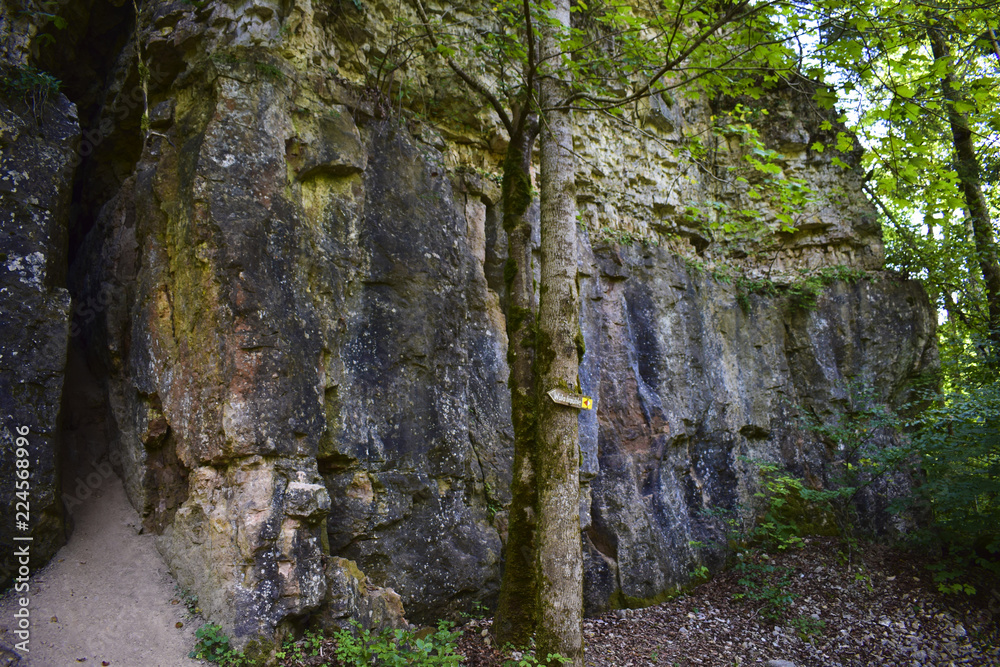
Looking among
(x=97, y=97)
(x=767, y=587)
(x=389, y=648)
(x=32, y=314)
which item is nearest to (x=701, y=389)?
(x=767, y=587)

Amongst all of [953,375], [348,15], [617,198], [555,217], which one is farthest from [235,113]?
[953,375]

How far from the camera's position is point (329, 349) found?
18.4 ft

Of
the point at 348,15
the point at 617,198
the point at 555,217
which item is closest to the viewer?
the point at 555,217

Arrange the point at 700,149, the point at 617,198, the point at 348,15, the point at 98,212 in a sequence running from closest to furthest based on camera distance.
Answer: the point at 700,149, the point at 348,15, the point at 98,212, the point at 617,198

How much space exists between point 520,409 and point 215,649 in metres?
3.06

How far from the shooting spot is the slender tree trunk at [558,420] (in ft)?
14.4

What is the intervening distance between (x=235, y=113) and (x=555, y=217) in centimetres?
313

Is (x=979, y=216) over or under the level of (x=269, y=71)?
under

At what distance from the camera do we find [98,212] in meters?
7.48

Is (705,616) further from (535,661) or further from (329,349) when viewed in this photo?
(329,349)

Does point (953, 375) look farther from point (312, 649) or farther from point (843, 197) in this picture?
point (312, 649)

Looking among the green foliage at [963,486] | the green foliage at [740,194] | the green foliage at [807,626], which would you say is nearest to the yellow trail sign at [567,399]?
the green foliage at [807,626]

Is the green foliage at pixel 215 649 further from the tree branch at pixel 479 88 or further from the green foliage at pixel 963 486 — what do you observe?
the green foliage at pixel 963 486

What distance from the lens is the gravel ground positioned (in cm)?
602
